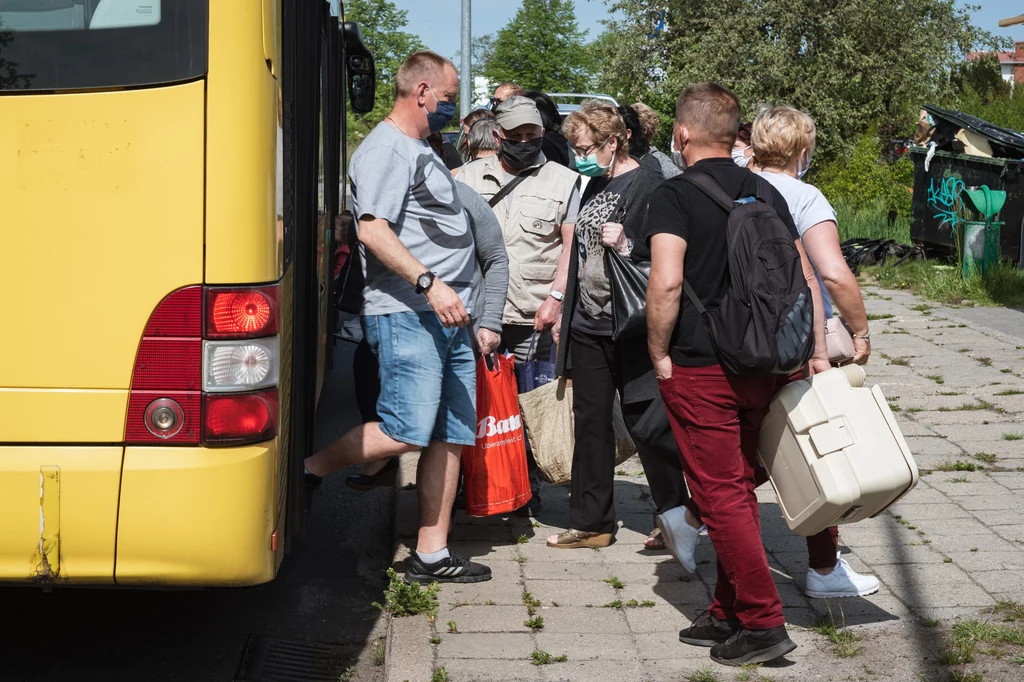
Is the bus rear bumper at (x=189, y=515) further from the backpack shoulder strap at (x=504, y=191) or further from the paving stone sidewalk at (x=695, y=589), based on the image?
the backpack shoulder strap at (x=504, y=191)

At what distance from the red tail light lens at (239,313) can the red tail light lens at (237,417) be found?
17 centimetres

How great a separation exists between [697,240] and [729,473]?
29.6 inches

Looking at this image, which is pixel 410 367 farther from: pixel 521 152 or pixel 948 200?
pixel 948 200

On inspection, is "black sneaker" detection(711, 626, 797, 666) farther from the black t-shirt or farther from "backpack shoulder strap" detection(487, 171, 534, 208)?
"backpack shoulder strap" detection(487, 171, 534, 208)

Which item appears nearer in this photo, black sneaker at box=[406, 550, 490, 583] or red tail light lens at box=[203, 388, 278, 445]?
red tail light lens at box=[203, 388, 278, 445]

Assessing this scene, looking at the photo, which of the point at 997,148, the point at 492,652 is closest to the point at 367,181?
the point at 492,652

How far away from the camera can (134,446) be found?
319 cm

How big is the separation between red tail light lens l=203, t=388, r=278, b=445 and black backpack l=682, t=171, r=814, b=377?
1.40 meters

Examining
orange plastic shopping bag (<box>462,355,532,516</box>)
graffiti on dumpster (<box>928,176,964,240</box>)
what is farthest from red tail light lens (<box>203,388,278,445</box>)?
graffiti on dumpster (<box>928,176,964,240</box>)

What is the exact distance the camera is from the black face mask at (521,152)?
5.48 m

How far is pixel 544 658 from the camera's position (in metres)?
3.99

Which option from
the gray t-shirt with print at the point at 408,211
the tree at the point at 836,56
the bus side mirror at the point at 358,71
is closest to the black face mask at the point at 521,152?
the gray t-shirt with print at the point at 408,211

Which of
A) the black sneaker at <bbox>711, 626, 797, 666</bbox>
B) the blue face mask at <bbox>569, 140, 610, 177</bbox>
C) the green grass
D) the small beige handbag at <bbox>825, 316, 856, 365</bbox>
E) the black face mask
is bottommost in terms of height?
the black sneaker at <bbox>711, 626, 797, 666</bbox>

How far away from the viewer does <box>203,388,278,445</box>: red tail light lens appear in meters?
3.24
